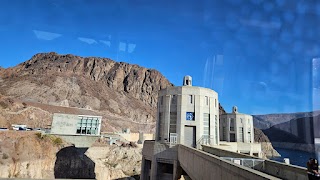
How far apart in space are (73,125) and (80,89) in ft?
323

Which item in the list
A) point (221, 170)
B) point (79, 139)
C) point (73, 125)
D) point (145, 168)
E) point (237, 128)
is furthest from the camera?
point (79, 139)

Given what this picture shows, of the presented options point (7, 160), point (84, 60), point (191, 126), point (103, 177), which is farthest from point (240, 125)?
point (84, 60)

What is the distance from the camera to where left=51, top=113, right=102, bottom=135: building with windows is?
48.6m

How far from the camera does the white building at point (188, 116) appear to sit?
23.1 metres

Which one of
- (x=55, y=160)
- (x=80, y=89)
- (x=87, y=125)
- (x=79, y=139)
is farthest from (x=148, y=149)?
(x=80, y=89)

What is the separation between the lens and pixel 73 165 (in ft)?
155

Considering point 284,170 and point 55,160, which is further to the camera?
point 55,160

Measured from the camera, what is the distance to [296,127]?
145375 millimetres

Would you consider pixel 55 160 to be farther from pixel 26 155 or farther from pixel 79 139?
pixel 26 155

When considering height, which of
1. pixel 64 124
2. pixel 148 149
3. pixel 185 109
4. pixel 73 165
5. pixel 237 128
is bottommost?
pixel 73 165

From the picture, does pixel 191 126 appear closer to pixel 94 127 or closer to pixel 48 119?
pixel 94 127

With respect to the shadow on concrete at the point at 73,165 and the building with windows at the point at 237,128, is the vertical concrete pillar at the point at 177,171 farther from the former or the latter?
the shadow on concrete at the point at 73,165

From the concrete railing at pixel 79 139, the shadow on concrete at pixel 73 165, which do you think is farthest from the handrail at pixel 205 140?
the shadow on concrete at pixel 73 165

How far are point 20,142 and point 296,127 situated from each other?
155m
